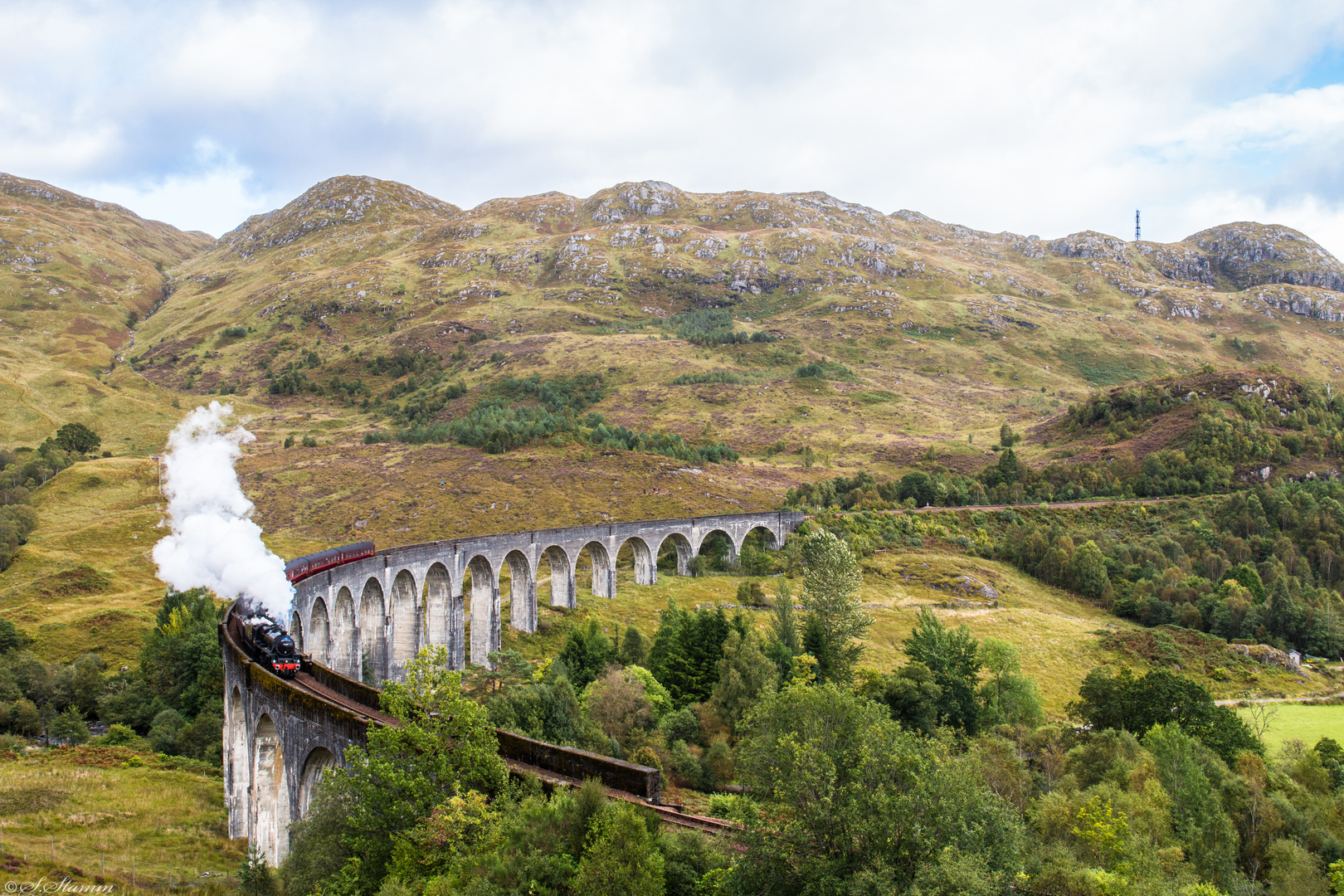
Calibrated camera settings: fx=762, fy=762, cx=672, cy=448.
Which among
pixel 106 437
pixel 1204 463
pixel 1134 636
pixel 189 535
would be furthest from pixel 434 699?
pixel 106 437

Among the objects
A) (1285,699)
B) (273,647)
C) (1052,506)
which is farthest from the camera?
(1052,506)

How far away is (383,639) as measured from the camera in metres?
47.1

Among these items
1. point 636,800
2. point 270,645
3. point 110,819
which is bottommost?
point 110,819

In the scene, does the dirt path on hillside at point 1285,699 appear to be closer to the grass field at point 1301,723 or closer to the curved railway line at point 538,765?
the grass field at point 1301,723

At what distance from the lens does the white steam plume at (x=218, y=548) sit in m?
32.4

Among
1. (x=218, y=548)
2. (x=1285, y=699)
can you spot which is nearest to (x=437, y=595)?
(x=218, y=548)

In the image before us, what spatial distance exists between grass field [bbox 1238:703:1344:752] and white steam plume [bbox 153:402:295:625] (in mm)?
51980

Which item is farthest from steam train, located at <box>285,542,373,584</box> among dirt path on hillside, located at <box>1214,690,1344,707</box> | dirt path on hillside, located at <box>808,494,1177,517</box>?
dirt path on hillside, located at <box>808,494,1177,517</box>

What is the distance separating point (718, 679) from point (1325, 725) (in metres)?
39.4

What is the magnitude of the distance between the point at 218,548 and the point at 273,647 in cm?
750

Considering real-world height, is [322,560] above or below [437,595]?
above

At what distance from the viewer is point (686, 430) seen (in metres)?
138

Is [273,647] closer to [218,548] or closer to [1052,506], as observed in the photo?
[218,548]

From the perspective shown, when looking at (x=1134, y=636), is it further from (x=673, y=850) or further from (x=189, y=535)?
(x=189, y=535)
